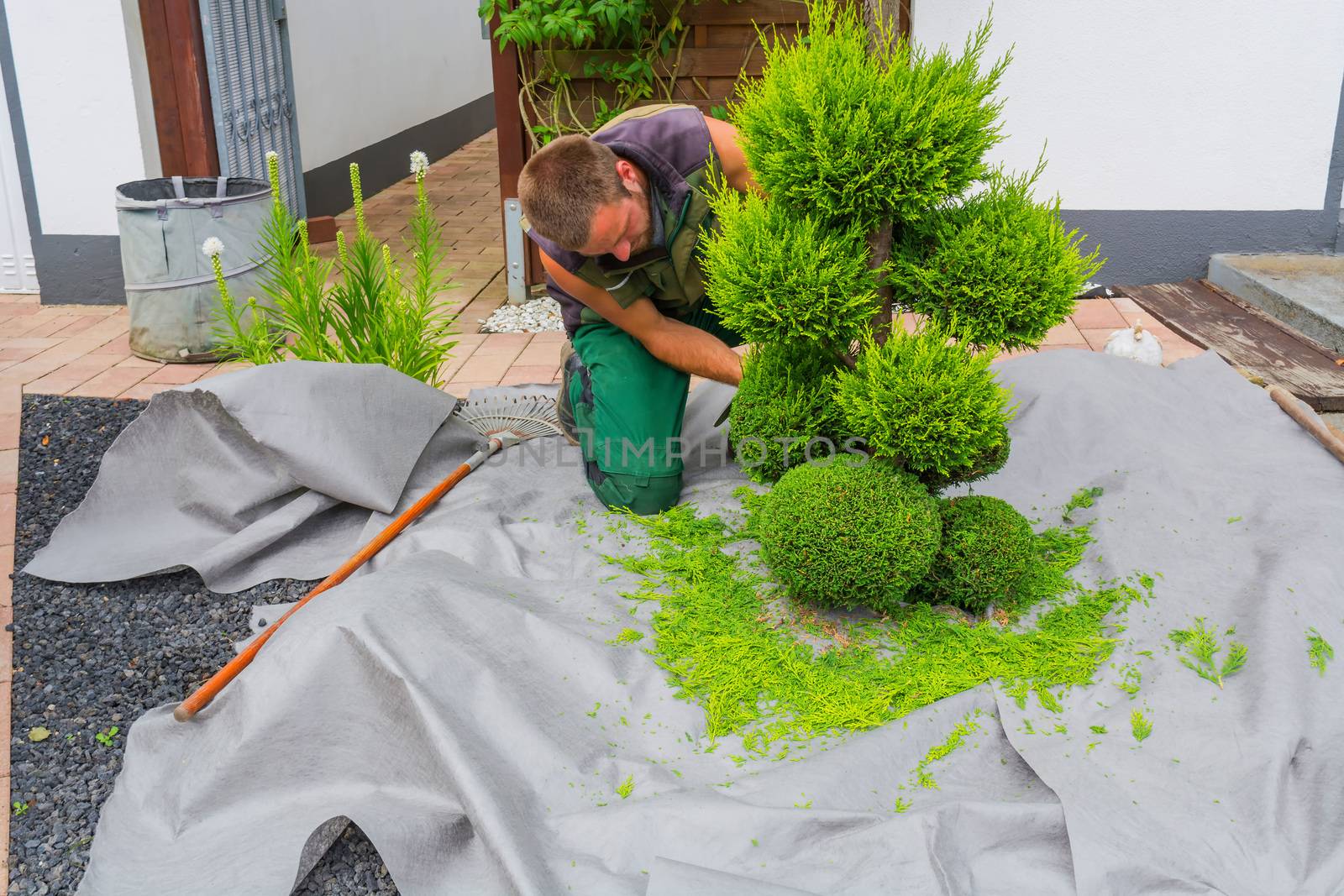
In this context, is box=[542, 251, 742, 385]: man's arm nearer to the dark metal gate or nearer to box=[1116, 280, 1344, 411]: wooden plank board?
box=[1116, 280, 1344, 411]: wooden plank board

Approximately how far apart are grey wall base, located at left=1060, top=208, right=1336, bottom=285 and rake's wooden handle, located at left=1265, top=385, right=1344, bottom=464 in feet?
6.62

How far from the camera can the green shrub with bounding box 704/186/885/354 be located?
7.48 feet

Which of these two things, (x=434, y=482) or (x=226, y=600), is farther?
(x=434, y=482)

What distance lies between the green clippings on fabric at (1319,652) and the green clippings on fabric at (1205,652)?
0.41 feet

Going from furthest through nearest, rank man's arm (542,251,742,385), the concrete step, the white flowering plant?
the concrete step → the white flowering plant → man's arm (542,251,742,385)

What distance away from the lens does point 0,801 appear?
220 centimetres

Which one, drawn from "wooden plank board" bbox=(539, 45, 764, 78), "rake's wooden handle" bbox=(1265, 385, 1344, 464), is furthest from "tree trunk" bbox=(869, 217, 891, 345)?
"wooden plank board" bbox=(539, 45, 764, 78)

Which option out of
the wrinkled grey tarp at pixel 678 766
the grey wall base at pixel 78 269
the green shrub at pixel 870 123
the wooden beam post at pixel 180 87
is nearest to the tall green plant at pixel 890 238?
the green shrub at pixel 870 123

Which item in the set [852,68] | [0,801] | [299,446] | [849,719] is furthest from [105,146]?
[849,719]

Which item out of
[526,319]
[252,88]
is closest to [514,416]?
[526,319]

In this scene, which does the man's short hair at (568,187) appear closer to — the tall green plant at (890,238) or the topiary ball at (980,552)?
the tall green plant at (890,238)

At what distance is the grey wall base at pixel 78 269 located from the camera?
5.57 meters

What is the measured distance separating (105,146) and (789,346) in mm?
4307

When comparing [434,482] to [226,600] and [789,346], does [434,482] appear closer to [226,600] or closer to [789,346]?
[226,600]
